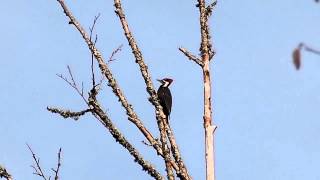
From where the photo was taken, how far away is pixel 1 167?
5703mm

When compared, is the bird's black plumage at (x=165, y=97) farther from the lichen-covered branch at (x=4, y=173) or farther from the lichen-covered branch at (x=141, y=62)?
the lichen-covered branch at (x=4, y=173)

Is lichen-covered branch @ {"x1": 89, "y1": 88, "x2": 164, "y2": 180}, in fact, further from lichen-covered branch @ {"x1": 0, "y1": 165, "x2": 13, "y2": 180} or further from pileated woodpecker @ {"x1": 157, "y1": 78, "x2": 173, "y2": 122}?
pileated woodpecker @ {"x1": 157, "y1": 78, "x2": 173, "y2": 122}

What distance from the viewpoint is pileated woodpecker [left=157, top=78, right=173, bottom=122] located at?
28.9ft

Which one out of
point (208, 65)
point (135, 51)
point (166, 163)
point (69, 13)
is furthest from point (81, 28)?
point (166, 163)


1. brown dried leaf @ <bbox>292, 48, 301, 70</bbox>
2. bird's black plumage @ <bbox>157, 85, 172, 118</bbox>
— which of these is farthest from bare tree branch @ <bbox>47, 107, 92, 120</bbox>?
brown dried leaf @ <bbox>292, 48, 301, 70</bbox>

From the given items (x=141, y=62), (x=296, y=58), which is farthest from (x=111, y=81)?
(x=296, y=58)

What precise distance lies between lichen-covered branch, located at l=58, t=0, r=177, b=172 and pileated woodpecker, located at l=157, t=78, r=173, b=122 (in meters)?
2.12

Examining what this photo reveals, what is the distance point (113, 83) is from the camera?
6.20 metres

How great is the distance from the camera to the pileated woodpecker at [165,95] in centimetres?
880

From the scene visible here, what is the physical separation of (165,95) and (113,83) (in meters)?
3.63

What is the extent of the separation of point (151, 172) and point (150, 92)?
1.41m

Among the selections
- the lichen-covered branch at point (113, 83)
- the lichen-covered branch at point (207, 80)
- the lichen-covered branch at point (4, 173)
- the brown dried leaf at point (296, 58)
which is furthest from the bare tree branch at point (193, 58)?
the brown dried leaf at point (296, 58)

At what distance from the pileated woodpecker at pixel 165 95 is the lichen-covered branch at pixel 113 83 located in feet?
6.96

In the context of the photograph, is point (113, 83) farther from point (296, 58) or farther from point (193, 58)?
point (296, 58)
